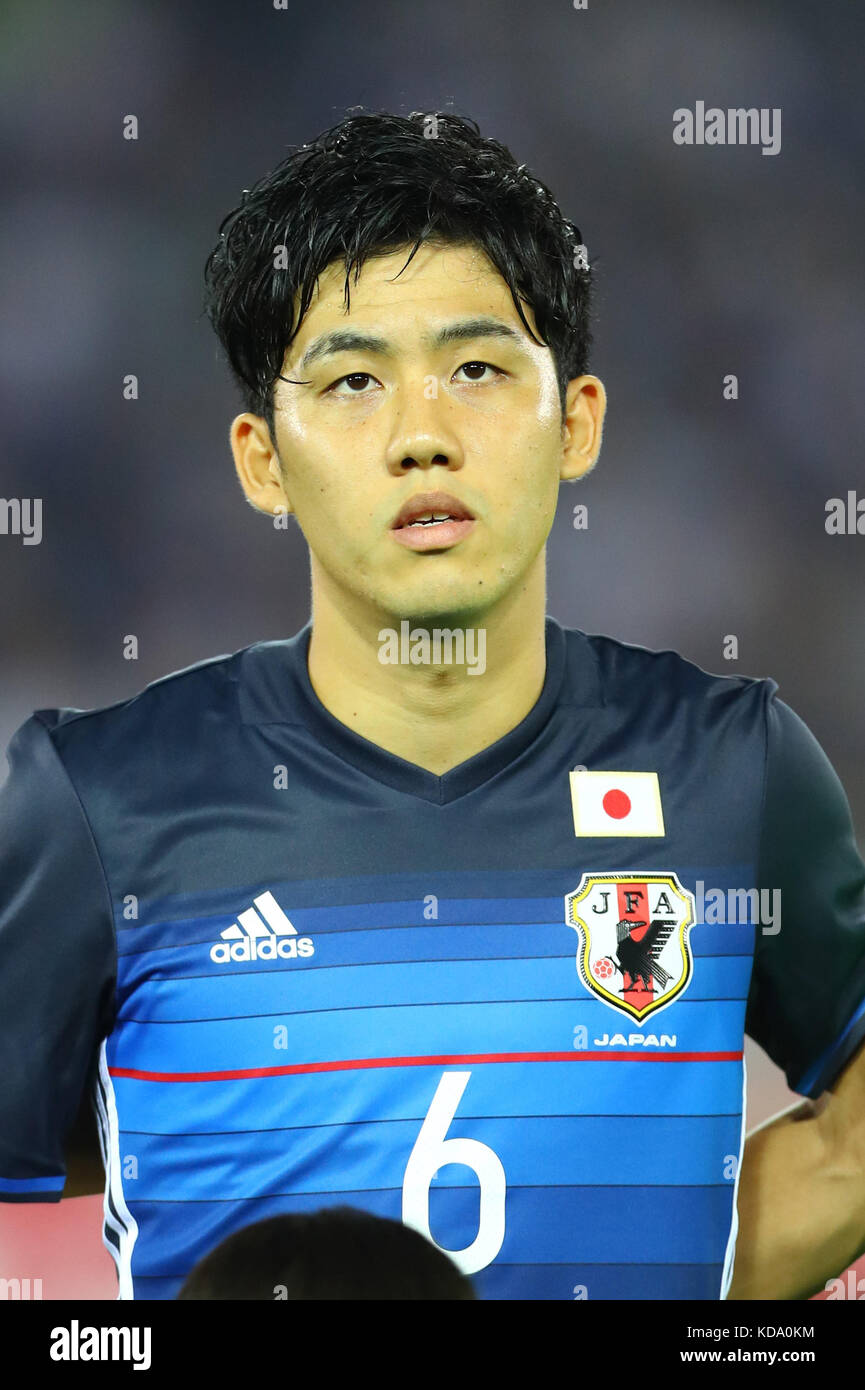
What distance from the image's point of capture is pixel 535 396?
2.12 m

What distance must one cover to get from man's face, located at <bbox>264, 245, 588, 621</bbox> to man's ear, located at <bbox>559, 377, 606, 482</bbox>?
4.3 inches

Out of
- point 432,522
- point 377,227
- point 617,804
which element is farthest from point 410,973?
point 377,227

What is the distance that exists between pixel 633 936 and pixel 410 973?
1.01ft

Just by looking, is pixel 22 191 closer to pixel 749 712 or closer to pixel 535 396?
pixel 535 396

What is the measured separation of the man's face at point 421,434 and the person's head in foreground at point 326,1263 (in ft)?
2.65

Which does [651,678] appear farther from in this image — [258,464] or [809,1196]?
[809,1196]

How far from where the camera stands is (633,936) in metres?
2.12

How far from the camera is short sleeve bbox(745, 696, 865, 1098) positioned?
2174 mm

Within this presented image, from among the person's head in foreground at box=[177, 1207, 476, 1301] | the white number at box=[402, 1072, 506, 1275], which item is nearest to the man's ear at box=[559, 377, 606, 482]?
the white number at box=[402, 1072, 506, 1275]

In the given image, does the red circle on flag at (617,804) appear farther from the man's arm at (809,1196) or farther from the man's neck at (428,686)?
the man's arm at (809,1196)

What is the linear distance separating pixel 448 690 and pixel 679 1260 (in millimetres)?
818

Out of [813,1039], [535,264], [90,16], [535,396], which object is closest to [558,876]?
[813,1039]

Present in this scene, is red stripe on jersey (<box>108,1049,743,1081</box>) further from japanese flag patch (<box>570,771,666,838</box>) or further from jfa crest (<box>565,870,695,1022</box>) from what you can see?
japanese flag patch (<box>570,771,666,838</box>)

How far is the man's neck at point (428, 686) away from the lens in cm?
215
